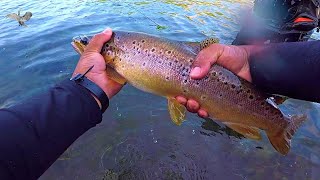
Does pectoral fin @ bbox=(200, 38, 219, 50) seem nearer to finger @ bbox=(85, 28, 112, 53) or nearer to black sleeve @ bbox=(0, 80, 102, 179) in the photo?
finger @ bbox=(85, 28, 112, 53)

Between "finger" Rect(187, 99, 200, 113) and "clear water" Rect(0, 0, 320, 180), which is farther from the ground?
"finger" Rect(187, 99, 200, 113)

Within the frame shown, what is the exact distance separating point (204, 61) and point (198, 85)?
0.80 ft

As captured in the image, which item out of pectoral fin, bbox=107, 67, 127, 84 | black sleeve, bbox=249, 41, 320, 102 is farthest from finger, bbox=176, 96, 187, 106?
black sleeve, bbox=249, 41, 320, 102

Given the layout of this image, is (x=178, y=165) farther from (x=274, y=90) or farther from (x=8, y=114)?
(x=8, y=114)

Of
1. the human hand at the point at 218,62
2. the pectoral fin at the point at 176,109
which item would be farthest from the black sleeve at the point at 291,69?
the pectoral fin at the point at 176,109

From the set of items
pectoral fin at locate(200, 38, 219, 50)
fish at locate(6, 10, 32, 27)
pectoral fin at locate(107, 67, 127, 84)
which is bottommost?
fish at locate(6, 10, 32, 27)

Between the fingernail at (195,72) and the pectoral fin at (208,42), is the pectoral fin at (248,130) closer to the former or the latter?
the fingernail at (195,72)

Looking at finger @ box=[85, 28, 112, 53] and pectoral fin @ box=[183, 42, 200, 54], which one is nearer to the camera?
pectoral fin @ box=[183, 42, 200, 54]

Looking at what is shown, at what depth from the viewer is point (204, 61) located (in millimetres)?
3191

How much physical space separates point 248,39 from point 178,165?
234cm

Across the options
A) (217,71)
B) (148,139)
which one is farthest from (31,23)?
(217,71)

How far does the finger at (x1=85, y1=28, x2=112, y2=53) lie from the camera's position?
11.3ft

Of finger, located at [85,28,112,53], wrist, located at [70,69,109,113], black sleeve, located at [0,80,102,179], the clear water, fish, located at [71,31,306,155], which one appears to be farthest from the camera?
the clear water

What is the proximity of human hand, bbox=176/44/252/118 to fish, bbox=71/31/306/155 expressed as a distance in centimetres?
6
